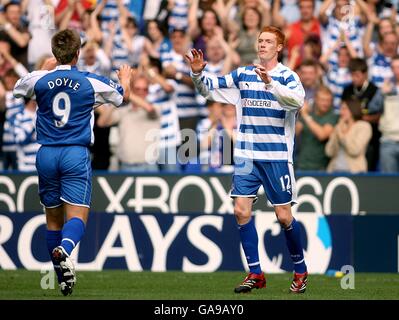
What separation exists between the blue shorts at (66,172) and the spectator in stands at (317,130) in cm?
689

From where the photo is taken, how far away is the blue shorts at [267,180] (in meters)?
12.5

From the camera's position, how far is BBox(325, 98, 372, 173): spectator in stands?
17875mm

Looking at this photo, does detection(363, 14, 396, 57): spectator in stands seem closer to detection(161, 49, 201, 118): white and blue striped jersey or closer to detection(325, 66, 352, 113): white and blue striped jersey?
detection(325, 66, 352, 113): white and blue striped jersey

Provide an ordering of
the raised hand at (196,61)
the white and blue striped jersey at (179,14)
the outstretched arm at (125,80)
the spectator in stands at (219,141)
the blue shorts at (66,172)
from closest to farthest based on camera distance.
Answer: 1. the blue shorts at (66,172)
2. the outstretched arm at (125,80)
3. the raised hand at (196,61)
4. the spectator in stands at (219,141)
5. the white and blue striped jersey at (179,14)

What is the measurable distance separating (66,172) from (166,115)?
6.98 meters

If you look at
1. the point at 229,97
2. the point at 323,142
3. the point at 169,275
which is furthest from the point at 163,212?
the point at 229,97

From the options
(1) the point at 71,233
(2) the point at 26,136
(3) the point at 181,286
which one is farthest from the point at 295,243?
(2) the point at 26,136

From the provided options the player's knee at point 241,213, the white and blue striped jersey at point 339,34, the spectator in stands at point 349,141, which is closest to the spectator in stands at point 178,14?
the white and blue striped jersey at point 339,34

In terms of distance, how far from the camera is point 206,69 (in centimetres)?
1914

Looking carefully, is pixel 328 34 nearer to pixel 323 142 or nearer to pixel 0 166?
pixel 323 142

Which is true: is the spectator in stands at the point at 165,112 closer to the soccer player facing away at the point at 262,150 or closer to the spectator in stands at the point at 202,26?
the spectator in stands at the point at 202,26

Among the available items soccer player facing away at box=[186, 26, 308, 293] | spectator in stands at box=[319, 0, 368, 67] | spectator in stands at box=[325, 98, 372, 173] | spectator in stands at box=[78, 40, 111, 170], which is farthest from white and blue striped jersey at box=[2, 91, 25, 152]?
soccer player facing away at box=[186, 26, 308, 293]

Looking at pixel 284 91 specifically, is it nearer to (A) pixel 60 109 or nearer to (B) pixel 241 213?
(B) pixel 241 213

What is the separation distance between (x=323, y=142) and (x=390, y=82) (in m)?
1.59
